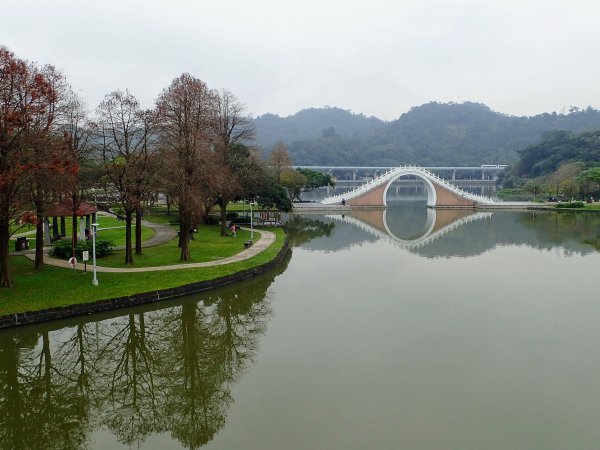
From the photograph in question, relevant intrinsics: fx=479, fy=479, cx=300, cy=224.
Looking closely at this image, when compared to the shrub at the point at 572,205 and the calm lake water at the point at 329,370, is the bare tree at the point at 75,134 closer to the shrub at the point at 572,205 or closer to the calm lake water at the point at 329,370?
the calm lake water at the point at 329,370

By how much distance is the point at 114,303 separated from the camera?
15.9 m

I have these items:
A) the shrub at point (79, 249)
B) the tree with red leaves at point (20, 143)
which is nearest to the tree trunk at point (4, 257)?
the tree with red leaves at point (20, 143)

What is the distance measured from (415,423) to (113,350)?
8.23 meters

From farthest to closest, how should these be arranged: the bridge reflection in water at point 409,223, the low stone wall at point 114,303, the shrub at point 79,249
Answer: the bridge reflection in water at point 409,223 < the shrub at point 79,249 < the low stone wall at point 114,303

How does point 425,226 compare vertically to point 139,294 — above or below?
above

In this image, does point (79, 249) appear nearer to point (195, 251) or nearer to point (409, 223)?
point (195, 251)

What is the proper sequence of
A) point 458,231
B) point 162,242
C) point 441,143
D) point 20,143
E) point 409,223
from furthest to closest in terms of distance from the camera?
1. point 441,143
2. point 409,223
3. point 458,231
4. point 162,242
5. point 20,143

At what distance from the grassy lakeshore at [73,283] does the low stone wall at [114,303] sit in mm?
178

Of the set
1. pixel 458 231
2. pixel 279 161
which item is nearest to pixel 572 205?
pixel 458 231

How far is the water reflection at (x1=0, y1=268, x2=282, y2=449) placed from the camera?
8852 mm

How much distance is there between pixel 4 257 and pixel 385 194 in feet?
175

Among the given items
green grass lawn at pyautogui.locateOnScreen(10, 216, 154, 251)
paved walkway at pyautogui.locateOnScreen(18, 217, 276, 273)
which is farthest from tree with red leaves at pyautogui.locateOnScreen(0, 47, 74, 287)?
green grass lawn at pyautogui.locateOnScreen(10, 216, 154, 251)

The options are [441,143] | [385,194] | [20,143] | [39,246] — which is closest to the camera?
[20,143]

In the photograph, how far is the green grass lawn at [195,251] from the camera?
A: 21.2 meters
